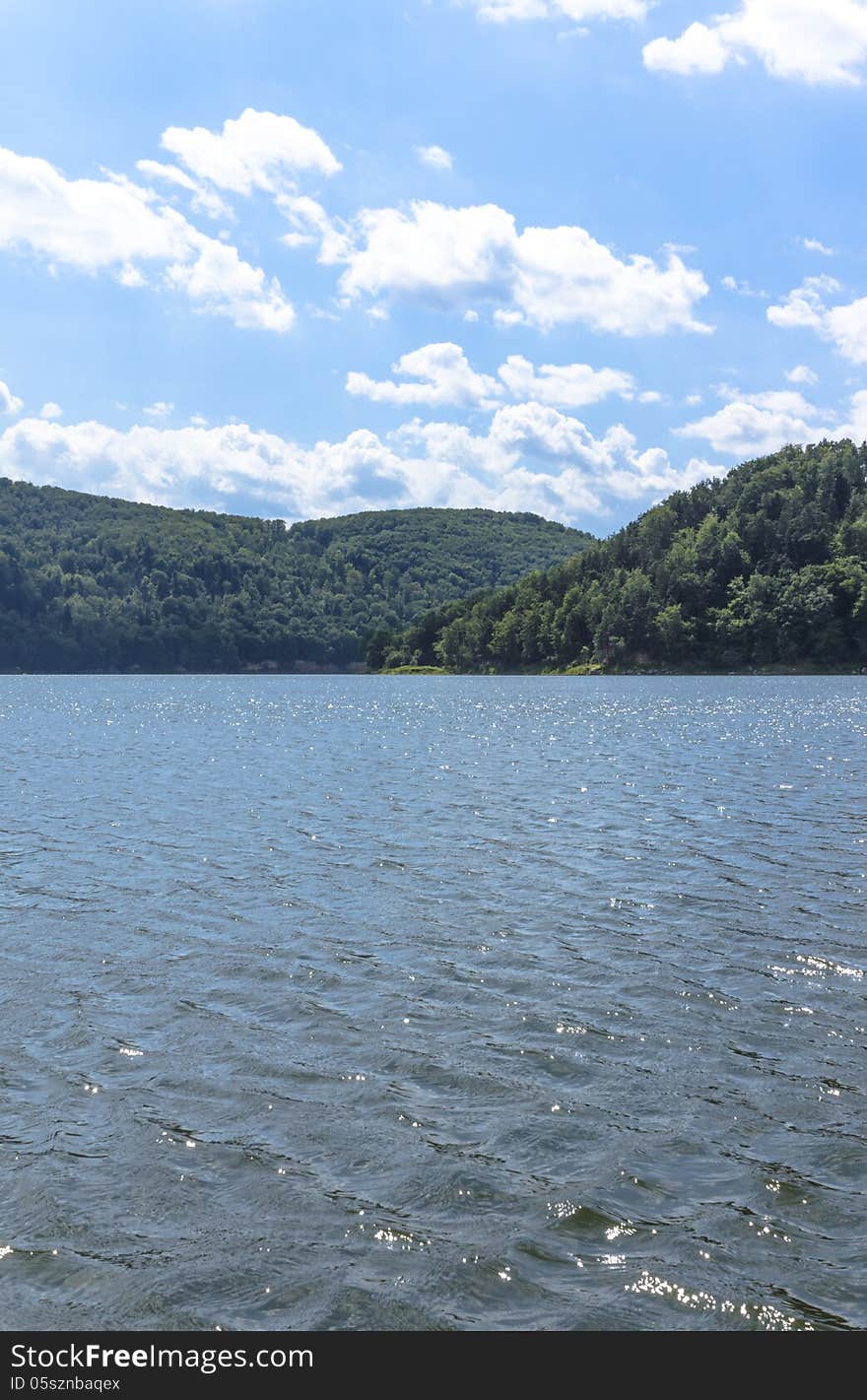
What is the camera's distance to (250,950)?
830 inches

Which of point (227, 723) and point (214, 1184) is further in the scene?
point (227, 723)

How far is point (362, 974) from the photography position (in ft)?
64.2

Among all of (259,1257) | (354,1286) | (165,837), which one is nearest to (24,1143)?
(259,1257)

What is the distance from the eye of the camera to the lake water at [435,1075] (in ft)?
32.9

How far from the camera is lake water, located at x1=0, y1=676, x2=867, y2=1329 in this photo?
32.9 feet

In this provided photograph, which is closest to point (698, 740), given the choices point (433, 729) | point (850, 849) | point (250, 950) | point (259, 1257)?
point (433, 729)

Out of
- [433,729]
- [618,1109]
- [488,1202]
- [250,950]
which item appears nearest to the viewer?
[488,1202]

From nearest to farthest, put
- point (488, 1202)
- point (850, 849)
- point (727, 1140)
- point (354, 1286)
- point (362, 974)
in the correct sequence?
point (354, 1286) < point (488, 1202) < point (727, 1140) < point (362, 974) < point (850, 849)

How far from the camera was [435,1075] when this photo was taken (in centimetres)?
1491

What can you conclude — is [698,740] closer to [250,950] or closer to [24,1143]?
[250,950]

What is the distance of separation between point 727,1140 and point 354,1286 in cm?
510

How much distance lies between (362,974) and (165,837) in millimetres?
16381

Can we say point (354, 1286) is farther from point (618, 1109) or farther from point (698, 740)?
point (698, 740)
